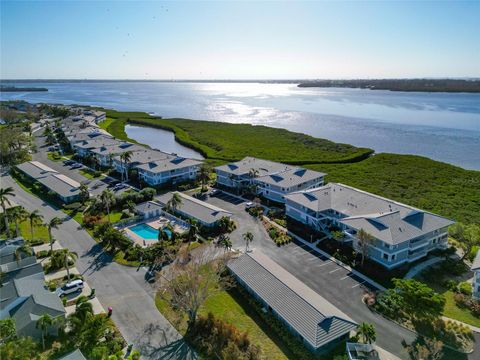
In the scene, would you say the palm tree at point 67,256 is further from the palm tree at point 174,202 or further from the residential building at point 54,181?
the residential building at point 54,181

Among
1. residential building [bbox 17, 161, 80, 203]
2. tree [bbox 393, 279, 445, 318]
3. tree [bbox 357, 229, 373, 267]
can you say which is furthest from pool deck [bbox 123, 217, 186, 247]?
tree [bbox 393, 279, 445, 318]

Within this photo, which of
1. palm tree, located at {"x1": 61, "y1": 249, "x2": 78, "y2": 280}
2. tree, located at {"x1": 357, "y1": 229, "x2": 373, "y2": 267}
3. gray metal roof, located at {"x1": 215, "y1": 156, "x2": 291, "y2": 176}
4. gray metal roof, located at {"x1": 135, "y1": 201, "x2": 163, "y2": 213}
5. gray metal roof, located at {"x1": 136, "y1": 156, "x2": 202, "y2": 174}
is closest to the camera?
palm tree, located at {"x1": 61, "y1": 249, "x2": 78, "y2": 280}

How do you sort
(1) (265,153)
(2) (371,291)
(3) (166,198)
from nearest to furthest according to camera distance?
1. (2) (371,291)
2. (3) (166,198)
3. (1) (265,153)

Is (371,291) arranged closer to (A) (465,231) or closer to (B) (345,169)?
(A) (465,231)

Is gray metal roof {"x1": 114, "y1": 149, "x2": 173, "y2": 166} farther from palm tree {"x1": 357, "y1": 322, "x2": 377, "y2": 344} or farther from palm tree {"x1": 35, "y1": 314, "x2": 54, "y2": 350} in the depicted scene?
palm tree {"x1": 357, "y1": 322, "x2": 377, "y2": 344}

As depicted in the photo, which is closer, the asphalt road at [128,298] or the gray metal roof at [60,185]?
the asphalt road at [128,298]

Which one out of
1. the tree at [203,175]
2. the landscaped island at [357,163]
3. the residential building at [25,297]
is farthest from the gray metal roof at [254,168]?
the residential building at [25,297]

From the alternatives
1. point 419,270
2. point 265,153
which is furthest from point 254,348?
point 265,153
